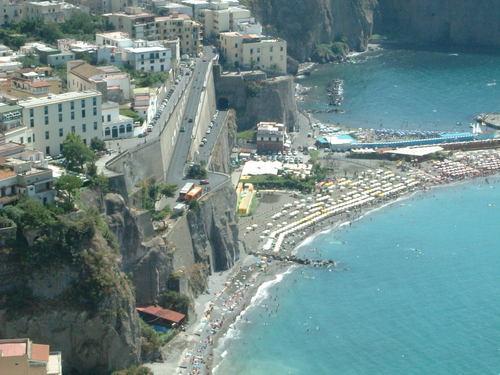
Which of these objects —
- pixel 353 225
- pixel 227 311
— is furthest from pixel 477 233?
pixel 227 311

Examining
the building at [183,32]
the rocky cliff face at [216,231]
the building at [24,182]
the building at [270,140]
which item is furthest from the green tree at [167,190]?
the building at [183,32]

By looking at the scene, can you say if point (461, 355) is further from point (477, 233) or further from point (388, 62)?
point (388, 62)

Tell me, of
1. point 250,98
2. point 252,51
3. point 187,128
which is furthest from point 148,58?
point 252,51

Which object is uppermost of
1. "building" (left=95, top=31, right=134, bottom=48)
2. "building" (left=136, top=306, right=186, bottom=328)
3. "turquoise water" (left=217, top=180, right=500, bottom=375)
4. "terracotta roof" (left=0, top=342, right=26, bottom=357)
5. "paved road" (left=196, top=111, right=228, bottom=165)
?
"building" (left=95, top=31, right=134, bottom=48)

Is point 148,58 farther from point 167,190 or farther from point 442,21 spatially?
point 442,21

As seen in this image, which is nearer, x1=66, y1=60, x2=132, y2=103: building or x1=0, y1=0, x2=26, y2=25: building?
x1=66, y1=60, x2=132, y2=103: building

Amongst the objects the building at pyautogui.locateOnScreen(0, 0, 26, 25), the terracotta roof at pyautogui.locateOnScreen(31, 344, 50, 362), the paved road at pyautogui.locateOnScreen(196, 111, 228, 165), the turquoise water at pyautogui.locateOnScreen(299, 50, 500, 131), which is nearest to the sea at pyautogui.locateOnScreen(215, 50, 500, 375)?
the paved road at pyautogui.locateOnScreen(196, 111, 228, 165)

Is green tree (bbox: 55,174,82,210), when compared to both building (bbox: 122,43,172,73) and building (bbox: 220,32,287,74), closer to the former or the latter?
building (bbox: 122,43,172,73)

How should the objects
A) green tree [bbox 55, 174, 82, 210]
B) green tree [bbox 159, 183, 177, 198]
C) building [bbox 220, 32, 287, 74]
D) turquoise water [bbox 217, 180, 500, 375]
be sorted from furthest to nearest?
building [bbox 220, 32, 287, 74]
green tree [bbox 159, 183, 177, 198]
turquoise water [bbox 217, 180, 500, 375]
green tree [bbox 55, 174, 82, 210]
